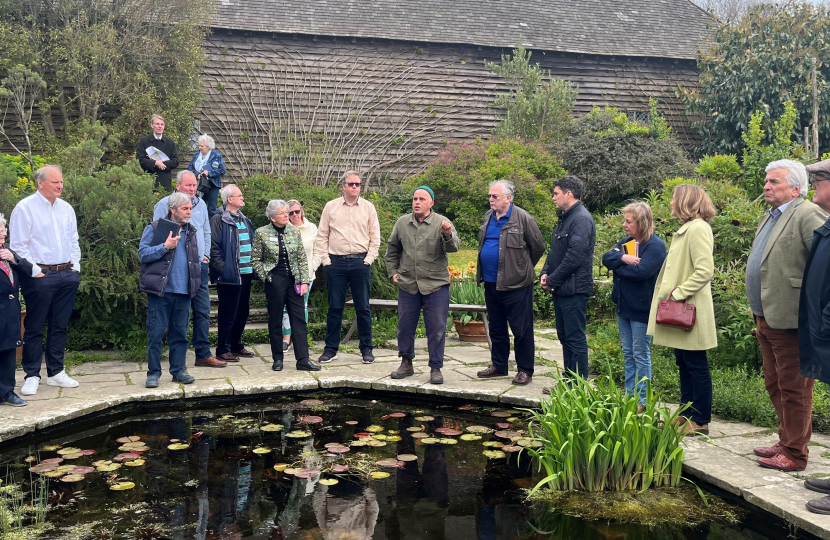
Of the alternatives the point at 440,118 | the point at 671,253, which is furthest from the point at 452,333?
the point at 440,118

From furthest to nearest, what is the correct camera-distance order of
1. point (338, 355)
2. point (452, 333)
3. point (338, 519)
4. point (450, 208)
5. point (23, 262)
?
point (450, 208), point (452, 333), point (338, 355), point (23, 262), point (338, 519)

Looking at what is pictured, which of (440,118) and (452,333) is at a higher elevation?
(440,118)

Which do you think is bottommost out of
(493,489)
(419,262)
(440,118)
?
(493,489)

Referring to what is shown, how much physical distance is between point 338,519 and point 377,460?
93 cm

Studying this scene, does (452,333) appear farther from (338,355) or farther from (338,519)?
(338,519)

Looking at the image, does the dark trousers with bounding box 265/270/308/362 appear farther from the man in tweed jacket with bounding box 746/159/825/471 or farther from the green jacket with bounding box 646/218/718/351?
the man in tweed jacket with bounding box 746/159/825/471

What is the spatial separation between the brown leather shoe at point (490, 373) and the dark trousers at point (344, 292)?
1258 mm

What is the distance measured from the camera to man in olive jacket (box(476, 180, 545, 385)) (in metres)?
6.15

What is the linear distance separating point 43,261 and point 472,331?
4.50m

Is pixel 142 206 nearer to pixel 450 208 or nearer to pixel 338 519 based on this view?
pixel 338 519


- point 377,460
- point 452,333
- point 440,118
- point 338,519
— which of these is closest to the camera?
point 338,519

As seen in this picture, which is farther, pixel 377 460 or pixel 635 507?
pixel 377 460

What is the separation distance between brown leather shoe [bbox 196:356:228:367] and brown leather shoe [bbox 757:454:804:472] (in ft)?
15.4

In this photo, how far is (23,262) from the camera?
5641 mm
